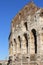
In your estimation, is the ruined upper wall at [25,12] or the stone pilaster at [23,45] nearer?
the ruined upper wall at [25,12]

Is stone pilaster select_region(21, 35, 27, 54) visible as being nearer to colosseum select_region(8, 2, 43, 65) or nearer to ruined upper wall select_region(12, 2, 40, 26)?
colosseum select_region(8, 2, 43, 65)

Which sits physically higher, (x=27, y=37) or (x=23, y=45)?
(x=27, y=37)

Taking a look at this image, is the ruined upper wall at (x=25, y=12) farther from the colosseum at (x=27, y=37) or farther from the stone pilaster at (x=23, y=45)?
the stone pilaster at (x=23, y=45)

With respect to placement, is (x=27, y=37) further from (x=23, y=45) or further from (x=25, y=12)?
(x=25, y=12)

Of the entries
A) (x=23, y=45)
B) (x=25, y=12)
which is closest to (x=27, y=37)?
(x=23, y=45)

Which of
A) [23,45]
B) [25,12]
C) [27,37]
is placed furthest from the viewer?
[25,12]

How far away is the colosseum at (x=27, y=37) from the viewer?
817 inches

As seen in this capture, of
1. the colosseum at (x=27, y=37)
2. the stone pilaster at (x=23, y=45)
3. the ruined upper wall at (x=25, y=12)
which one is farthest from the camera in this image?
the stone pilaster at (x=23, y=45)

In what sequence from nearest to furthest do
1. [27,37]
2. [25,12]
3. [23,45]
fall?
[27,37] → [23,45] → [25,12]

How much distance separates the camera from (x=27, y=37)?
2255cm

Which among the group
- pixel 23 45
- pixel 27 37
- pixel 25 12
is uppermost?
pixel 25 12

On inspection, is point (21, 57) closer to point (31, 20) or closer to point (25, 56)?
point (25, 56)

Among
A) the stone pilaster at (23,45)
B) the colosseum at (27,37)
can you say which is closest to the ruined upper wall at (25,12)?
the colosseum at (27,37)

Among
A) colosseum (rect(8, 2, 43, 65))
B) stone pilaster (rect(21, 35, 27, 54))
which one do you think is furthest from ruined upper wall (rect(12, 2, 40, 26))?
stone pilaster (rect(21, 35, 27, 54))
